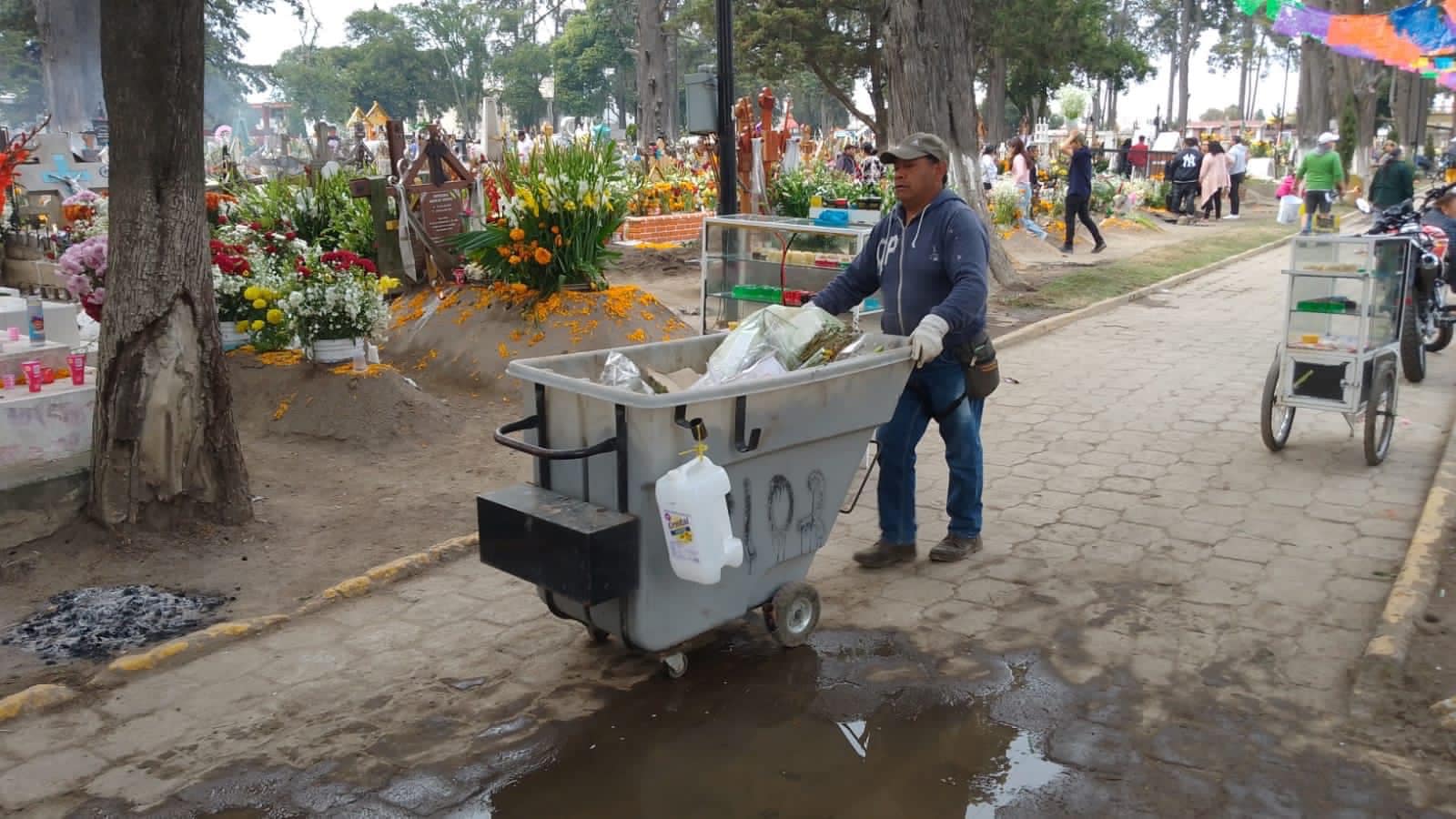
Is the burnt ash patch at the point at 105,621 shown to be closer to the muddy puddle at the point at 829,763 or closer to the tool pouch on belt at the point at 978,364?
the muddy puddle at the point at 829,763

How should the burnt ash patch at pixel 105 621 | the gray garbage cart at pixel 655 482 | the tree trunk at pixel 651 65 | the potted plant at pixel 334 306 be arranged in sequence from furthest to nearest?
1. the tree trunk at pixel 651 65
2. the potted plant at pixel 334 306
3. the burnt ash patch at pixel 105 621
4. the gray garbage cart at pixel 655 482

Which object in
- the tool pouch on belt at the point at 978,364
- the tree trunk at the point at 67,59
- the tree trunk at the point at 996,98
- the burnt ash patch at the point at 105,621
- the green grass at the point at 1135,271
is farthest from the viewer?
the tree trunk at the point at 996,98

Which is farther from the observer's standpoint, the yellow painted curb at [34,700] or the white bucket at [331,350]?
the white bucket at [331,350]

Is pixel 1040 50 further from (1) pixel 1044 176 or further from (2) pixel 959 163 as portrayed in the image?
(2) pixel 959 163

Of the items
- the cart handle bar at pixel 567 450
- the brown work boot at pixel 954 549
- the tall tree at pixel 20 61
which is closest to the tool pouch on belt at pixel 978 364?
the brown work boot at pixel 954 549

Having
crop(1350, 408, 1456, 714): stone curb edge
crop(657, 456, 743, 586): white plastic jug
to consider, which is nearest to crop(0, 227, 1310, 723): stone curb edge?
crop(1350, 408, 1456, 714): stone curb edge

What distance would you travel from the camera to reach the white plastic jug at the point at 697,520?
355 centimetres

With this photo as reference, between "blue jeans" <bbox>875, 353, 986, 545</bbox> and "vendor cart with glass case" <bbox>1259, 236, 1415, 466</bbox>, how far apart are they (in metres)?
2.58

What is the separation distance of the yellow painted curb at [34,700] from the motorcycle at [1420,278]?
7.91 m

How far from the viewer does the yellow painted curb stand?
3.95m

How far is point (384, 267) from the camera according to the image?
Answer: 10.2 meters

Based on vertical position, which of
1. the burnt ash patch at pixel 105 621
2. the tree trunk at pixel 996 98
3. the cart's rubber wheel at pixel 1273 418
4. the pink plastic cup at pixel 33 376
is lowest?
the burnt ash patch at pixel 105 621

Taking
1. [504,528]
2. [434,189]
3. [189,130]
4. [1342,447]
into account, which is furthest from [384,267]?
[1342,447]

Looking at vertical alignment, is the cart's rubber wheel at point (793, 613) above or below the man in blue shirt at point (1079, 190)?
below
